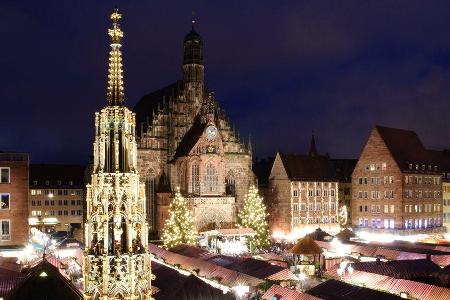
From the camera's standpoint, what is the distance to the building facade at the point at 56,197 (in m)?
86.9

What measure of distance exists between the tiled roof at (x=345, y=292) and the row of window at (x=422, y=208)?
45215 mm

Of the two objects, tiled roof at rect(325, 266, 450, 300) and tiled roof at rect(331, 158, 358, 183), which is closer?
tiled roof at rect(325, 266, 450, 300)

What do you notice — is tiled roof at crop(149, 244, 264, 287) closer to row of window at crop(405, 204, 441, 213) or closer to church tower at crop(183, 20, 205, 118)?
church tower at crop(183, 20, 205, 118)

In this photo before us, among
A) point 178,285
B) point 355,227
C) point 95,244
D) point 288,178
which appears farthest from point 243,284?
point 355,227

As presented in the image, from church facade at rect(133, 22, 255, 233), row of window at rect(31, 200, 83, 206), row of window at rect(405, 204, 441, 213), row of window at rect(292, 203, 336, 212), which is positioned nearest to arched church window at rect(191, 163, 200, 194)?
church facade at rect(133, 22, 255, 233)

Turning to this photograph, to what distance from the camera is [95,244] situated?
10758 mm

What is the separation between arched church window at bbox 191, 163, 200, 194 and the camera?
58406 mm

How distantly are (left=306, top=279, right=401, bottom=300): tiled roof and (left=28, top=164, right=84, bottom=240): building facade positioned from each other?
66.0 meters

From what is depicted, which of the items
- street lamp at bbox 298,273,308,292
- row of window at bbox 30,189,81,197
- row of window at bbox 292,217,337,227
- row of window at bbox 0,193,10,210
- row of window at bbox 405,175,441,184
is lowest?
street lamp at bbox 298,273,308,292

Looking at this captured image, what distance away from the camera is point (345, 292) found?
24.7m

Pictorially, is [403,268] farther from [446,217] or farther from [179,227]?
[446,217]

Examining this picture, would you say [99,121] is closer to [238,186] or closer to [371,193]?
[238,186]

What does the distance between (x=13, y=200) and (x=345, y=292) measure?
26.6 m

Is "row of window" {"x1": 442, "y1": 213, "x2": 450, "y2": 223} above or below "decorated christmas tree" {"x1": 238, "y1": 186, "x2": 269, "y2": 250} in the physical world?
below
